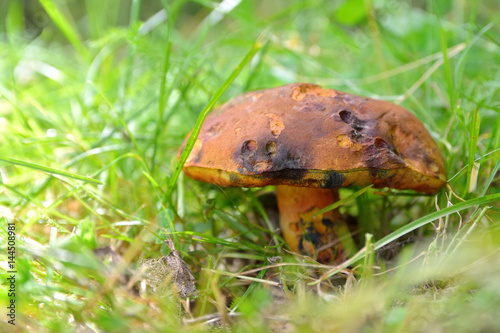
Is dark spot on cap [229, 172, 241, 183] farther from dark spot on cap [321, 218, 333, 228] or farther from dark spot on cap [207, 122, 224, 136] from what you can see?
dark spot on cap [321, 218, 333, 228]

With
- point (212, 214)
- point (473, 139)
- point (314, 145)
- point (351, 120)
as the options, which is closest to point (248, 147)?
point (314, 145)

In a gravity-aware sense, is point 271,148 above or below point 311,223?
above

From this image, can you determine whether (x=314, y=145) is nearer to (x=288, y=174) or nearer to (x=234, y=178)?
(x=288, y=174)

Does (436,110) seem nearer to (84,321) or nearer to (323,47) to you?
(323,47)

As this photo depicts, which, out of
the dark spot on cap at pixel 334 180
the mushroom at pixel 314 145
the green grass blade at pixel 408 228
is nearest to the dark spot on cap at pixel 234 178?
the mushroom at pixel 314 145

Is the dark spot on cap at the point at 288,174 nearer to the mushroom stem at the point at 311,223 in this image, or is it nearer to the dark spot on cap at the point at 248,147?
the dark spot on cap at the point at 248,147

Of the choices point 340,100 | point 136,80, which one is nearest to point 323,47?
point 136,80
